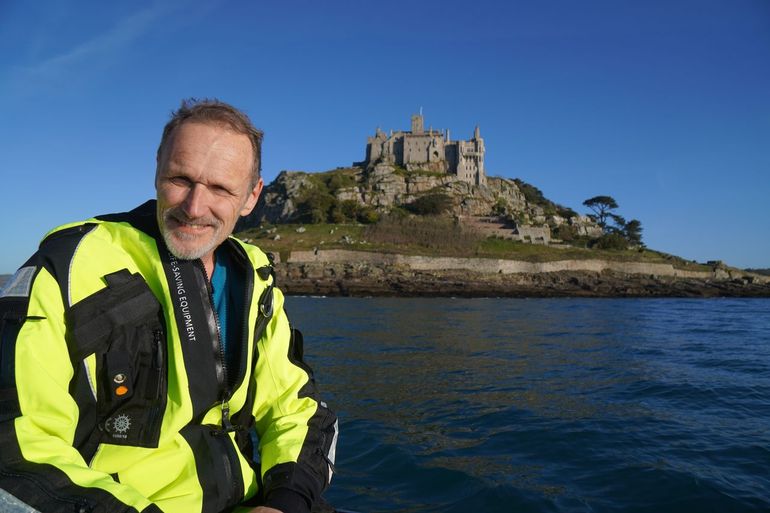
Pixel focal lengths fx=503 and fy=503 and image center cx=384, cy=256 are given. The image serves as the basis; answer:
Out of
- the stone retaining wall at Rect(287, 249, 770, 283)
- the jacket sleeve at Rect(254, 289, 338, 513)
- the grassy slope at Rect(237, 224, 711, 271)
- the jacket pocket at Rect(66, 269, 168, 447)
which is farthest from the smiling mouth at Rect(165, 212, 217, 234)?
the grassy slope at Rect(237, 224, 711, 271)

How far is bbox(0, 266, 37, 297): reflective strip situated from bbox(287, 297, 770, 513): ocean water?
11.8 feet

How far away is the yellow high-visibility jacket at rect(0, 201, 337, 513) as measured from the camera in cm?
148

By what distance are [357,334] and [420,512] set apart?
14.2 m

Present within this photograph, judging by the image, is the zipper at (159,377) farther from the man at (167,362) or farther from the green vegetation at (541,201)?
the green vegetation at (541,201)

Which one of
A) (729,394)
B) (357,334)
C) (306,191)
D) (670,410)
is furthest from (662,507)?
(306,191)

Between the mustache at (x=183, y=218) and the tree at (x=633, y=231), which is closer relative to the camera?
the mustache at (x=183, y=218)

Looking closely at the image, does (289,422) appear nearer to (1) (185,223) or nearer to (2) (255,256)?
(2) (255,256)

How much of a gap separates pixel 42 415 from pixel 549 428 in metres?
6.39

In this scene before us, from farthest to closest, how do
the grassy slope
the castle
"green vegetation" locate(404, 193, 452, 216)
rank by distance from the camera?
the castle < "green vegetation" locate(404, 193, 452, 216) < the grassy slope

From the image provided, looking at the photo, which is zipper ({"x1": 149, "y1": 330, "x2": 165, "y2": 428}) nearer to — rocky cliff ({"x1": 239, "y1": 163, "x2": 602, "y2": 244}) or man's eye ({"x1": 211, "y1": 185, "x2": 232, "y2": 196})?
man's eye ({"x1": 211, "y1": 185, "x2": 232, "y2": 196})

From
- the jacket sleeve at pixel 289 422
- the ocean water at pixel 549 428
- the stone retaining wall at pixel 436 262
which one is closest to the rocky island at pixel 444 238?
the stone retaining wall at pixel 436 262

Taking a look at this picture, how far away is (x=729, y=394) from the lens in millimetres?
8695

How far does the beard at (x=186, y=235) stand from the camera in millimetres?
Result: 1995

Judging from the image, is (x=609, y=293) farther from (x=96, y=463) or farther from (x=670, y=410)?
(x=96, y=463)
